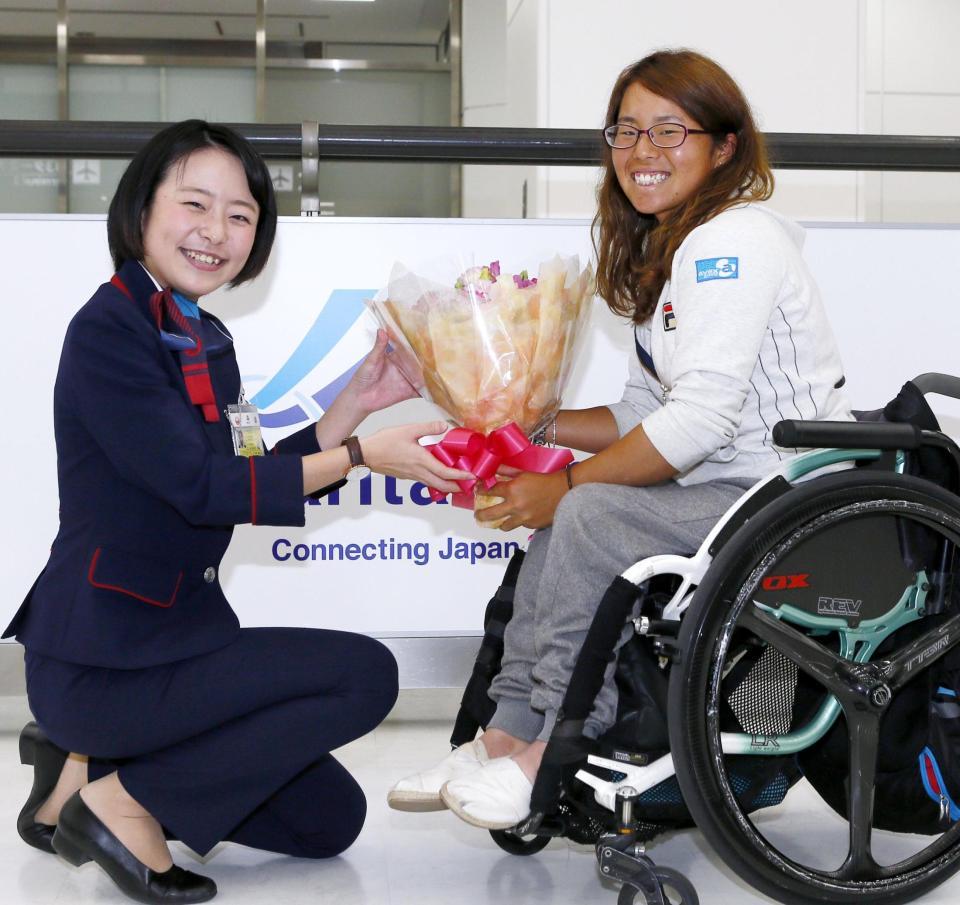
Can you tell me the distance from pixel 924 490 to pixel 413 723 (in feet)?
5.22

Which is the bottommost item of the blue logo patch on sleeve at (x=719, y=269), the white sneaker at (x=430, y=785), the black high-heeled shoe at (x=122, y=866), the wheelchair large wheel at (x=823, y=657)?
the black high-heeled shoe at (x=122, y=866)

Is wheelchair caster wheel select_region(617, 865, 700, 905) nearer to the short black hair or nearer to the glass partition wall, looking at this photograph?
the short black hair

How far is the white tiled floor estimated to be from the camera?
1.72 metres

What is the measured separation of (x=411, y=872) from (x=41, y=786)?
2.04 ft

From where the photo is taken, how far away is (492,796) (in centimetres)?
151

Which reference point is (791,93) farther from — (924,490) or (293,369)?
(924,490)

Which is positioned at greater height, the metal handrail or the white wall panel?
the white wall panel

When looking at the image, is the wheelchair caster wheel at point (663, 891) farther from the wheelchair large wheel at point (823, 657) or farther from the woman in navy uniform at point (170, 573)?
the woman in navy uniform at point (170, 573)

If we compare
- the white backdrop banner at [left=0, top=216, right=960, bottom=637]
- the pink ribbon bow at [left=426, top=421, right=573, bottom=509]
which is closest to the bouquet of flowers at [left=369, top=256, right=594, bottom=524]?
the pink ribbon bow at [left=426, top=421, right=573, bottom=509]

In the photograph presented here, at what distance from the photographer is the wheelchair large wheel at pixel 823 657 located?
1420 millimetres

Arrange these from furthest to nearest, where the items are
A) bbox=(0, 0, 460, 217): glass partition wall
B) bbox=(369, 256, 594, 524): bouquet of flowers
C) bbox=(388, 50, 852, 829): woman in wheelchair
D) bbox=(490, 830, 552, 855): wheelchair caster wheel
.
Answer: bbox=(0, 0, 460, 217): glass partition wall, bbox=(490, 830, 552, 855): wheelchair caster wheel, bbox=(369, 256, 594, 524): bouquet of flowers, bbox=(388, 50, 852, 829): woman in wheelchair

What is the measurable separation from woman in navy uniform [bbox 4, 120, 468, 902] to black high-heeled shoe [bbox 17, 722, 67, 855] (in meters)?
0.12

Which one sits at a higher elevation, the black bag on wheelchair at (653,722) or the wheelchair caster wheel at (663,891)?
the black bag on wheelchair at (653,722)

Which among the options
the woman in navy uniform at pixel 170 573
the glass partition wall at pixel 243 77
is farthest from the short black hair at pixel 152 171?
the glass partition wall at pixel 243 77
